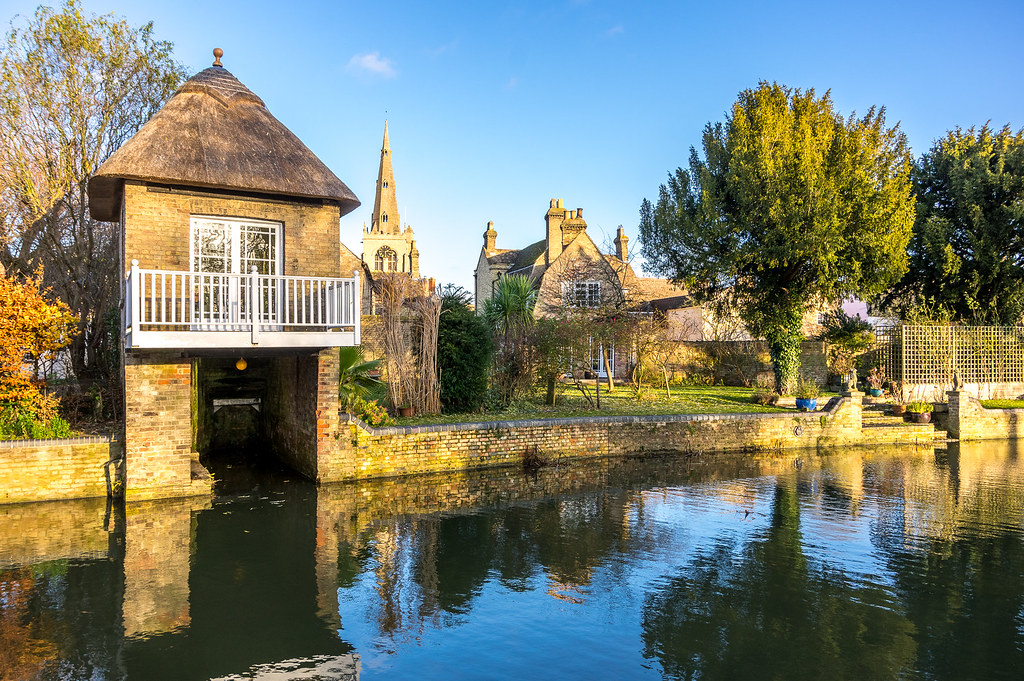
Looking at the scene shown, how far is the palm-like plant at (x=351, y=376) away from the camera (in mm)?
13750

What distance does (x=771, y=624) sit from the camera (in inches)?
252

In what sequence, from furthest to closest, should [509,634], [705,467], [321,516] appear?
1. [705,467]
2. [321,516]
3. [509,634]

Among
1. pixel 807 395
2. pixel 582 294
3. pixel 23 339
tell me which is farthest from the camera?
pixel 582 294

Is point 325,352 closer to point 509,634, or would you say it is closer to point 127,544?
point 127,544

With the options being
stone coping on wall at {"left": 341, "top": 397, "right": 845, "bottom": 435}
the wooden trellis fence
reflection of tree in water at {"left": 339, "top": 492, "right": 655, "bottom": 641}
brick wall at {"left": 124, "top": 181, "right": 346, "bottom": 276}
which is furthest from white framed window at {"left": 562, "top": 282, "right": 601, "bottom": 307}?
reflection of tree in water at {"left": 339, "top": 492, "right": 655, "bottom": 641}

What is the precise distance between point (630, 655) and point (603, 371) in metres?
22.7

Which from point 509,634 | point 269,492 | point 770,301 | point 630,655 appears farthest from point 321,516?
point 770,301

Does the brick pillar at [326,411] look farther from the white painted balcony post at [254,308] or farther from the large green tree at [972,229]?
the large green tree at [972,229]

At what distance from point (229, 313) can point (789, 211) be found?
1570 cm

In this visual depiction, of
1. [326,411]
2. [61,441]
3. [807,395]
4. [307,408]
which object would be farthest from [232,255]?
[807,395]

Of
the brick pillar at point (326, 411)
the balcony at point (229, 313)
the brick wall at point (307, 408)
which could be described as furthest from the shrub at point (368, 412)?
the balcony at point (229, 313)

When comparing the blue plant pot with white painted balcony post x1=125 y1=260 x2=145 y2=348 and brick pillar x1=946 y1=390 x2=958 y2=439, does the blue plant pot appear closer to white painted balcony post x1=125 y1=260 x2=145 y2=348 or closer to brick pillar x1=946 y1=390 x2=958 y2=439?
brick pillar x1=946 y1=390 x2=958 y2=439

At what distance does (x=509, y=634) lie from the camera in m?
6.22

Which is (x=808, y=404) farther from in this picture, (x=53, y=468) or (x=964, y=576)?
(x=53, y=468)
